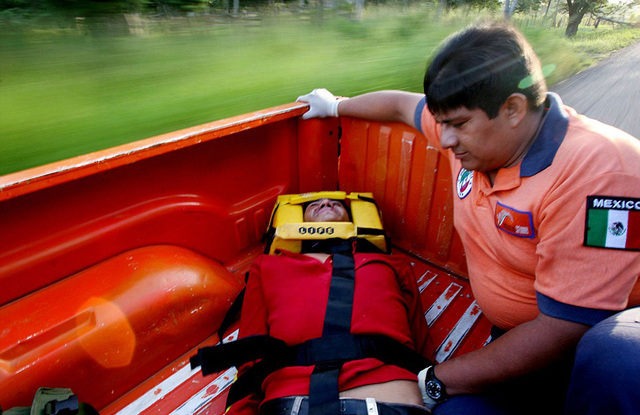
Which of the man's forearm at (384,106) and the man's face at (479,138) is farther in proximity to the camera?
the man's forearm at (384,106)

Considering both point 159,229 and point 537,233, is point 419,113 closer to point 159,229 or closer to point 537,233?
point 537,233

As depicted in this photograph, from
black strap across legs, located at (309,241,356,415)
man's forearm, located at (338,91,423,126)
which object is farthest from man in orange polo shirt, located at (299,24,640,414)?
man's forearm, located at (338,91,423,126)

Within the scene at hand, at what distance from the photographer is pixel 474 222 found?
4.40ft

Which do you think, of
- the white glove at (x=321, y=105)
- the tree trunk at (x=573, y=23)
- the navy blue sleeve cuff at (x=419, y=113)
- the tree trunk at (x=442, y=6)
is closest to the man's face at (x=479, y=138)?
the navy blue sleeve cuff at (x=419, y=113)

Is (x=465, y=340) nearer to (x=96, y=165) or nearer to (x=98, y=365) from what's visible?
(x=98, y=365)

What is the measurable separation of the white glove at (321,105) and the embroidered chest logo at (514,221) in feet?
3.91

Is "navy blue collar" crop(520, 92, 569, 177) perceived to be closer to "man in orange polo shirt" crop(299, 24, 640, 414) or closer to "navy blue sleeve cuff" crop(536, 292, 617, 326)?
"man in orange polo shirt" crop(299, 24, 640, 414)

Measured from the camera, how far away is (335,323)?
1474mm

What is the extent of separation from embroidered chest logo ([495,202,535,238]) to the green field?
101 centimetres

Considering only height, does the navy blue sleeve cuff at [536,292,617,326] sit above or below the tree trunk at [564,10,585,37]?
below

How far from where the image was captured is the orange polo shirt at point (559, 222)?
0.93 metres

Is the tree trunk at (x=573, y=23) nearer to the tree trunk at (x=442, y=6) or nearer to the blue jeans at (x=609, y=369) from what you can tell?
the tree trunk at (x=442, y=6)

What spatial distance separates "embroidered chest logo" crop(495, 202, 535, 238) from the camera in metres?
1.11

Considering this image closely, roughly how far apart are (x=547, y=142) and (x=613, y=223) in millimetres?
281
